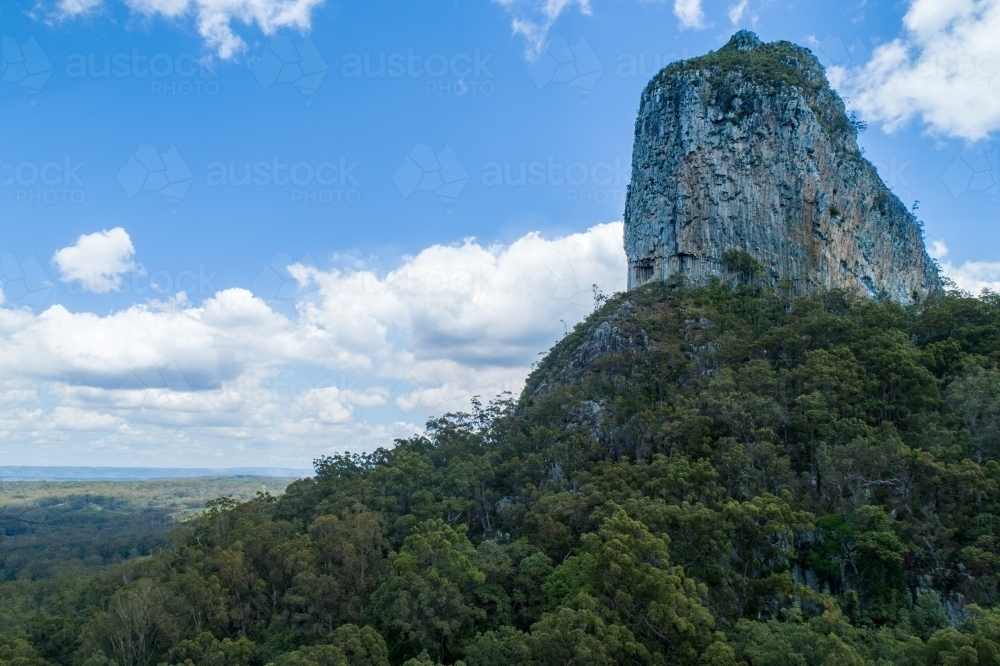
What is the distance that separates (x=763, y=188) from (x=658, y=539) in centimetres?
4312

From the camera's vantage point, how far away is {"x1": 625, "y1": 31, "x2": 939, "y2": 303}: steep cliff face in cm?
5212

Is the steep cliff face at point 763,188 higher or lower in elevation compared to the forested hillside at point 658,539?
higher

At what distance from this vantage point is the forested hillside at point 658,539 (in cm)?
1752

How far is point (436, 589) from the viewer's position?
2200cm

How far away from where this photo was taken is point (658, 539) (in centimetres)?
1889

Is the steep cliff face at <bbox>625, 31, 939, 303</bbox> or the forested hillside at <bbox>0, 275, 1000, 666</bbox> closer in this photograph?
the forested hillside at <bbox>0, 275, 1000, 666</bbox>

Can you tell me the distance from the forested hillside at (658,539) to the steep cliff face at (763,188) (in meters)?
13.8

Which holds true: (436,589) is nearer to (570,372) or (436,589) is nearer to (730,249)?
(570,372)

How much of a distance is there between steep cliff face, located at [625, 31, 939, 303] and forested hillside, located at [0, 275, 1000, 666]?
45.3ft

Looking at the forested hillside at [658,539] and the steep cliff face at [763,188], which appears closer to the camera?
the forested hillside at [658,539]

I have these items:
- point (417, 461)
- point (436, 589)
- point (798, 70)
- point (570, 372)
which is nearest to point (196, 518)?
point (417, 461)

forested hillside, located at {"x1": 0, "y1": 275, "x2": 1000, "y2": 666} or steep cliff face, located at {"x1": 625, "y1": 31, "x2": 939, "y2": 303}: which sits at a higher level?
steep cliff face, located at {"x1": 625, "y1": 31, "x2": 939, "y2": 303}

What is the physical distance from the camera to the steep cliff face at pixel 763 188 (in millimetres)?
52125

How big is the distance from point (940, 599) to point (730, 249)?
3691 cm
